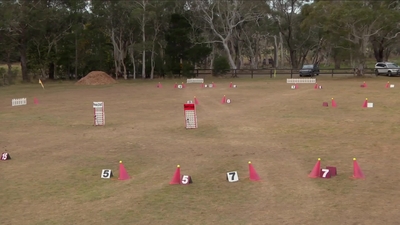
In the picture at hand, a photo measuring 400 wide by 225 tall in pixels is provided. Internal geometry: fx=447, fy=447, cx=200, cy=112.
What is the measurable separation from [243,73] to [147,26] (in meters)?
13.3

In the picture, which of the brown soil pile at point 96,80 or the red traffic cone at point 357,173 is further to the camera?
the brown soil pile at point 96,80

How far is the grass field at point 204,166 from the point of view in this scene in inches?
298

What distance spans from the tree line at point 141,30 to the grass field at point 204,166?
25.6 metres

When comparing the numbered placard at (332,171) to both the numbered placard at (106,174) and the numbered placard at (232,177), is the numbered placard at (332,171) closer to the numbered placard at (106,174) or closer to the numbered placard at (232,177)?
the numbered placard at (232,177)

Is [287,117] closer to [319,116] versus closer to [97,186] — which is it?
[319,116]

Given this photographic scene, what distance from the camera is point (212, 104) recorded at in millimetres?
24125

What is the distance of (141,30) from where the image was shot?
5128 centimetres

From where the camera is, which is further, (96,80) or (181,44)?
(181,44)

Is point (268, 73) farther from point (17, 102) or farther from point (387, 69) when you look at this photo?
point (17, 102)

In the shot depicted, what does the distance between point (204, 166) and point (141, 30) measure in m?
42.5

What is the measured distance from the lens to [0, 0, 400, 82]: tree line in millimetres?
43625

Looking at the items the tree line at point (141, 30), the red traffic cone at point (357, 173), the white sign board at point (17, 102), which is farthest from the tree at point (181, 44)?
the red traffic cone at point (357, 173)

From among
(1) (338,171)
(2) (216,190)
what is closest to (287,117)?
(1) (338,171)

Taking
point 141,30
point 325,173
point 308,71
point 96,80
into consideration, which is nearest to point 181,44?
point 141,30
